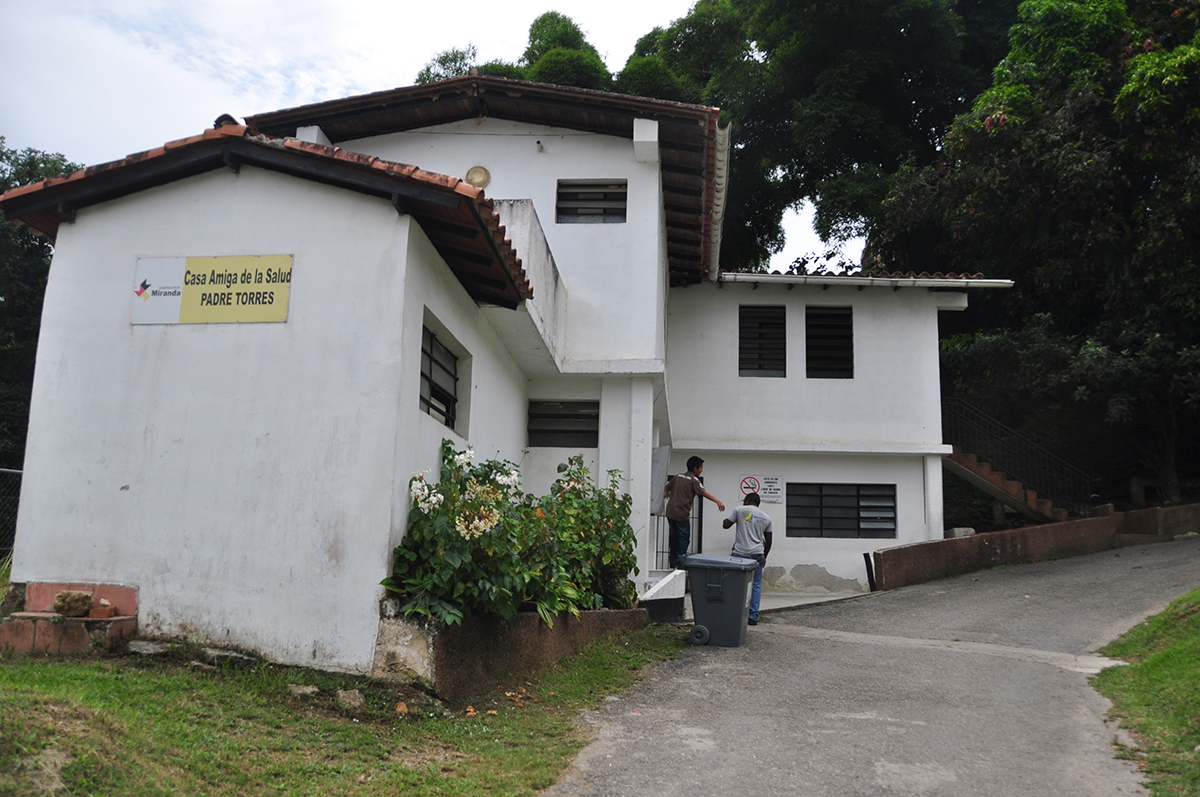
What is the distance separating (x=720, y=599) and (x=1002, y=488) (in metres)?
10.0

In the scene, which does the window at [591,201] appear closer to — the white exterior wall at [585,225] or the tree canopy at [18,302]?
the white exterior wall at [585,225]

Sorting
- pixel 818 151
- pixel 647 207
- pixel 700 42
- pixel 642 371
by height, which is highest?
pixel 700 42

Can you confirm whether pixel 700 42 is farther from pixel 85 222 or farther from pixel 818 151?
pixel 85 222

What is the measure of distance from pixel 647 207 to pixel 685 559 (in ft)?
15.5

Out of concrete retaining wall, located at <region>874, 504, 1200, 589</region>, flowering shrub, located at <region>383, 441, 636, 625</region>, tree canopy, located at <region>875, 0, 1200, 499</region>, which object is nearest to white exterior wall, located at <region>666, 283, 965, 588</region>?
concrete retaining wall, located at <region>874, 504, 1200, 589</region>

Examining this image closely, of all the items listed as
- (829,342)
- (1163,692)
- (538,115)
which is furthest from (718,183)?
(1163,692)

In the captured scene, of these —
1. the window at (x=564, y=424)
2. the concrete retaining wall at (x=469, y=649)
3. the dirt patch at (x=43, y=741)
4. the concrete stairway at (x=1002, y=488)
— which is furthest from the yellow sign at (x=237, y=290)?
the concrete stairway at (x=1002, y=488)

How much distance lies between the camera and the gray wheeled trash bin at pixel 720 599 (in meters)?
9.37

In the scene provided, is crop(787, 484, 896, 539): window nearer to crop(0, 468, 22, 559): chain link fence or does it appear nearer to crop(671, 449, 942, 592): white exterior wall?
crop(671, 449, 942, 592): white exterior wall

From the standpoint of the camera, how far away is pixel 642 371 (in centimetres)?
1125

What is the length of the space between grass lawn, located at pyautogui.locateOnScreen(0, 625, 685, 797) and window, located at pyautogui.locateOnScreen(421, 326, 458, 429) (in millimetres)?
2494

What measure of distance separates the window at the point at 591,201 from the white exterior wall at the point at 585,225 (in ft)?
0.44

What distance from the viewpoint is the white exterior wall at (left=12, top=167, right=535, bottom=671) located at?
607 centimetres

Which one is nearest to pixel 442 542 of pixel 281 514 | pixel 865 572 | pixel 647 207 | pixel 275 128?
pixel 281 514
